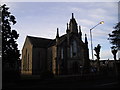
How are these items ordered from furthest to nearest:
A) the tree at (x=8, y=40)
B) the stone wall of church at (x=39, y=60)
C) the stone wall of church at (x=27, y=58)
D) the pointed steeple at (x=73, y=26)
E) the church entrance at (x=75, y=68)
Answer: the pointed steeple at (x=73, y=26) → the stone wall of church at (x=27, y=58) → the stone wall of church at (x=39, y=60) → the church entrance at (x=75, y=68) → the tree at (x=8, y=40)

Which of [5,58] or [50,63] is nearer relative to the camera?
[5,58]

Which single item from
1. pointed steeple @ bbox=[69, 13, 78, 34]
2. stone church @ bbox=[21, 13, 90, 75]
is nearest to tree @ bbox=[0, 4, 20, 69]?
stone church @ bbox=[21, 13, 90, 75]

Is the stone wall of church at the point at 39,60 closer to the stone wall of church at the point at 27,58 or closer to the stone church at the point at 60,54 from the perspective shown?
the stone church at the point at 60,54

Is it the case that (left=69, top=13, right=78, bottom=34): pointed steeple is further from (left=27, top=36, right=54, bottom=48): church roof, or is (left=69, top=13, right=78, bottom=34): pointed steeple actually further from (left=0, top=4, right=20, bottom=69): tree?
(left=0, top=4, right=20, bottom=69): tree

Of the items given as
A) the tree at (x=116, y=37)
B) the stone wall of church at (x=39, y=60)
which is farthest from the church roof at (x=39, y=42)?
the tree at (x=116, y=37)

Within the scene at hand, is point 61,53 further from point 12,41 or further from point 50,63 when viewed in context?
point 12,41

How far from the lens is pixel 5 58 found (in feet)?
92.5

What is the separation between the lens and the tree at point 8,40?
2833 centimetres

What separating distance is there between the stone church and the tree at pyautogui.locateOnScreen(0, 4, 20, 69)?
23.3 m

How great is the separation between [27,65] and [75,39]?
20.2 metres

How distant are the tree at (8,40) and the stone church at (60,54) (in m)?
23.3

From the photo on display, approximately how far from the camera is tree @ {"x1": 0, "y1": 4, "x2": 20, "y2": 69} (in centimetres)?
2833

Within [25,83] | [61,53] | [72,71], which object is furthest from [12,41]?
[72,71]

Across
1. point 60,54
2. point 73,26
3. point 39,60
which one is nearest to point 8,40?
point 60,54
